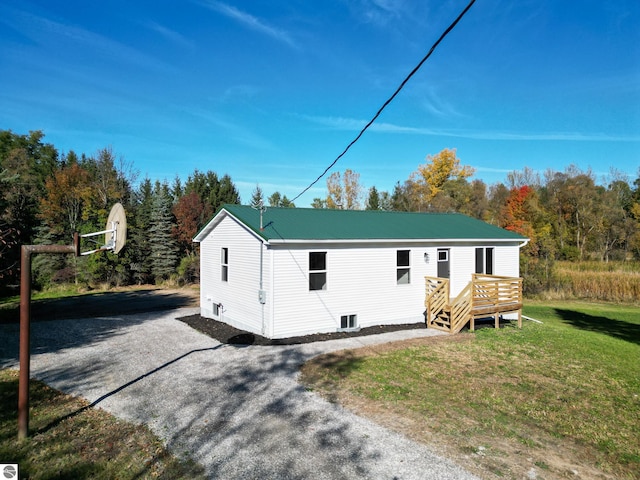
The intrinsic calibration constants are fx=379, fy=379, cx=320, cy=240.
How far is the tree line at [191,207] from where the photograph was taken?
2572 centimetres

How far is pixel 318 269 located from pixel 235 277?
2845 millimetres

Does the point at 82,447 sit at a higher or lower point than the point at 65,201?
lower

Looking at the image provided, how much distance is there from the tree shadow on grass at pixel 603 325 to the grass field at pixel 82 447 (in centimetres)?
1485

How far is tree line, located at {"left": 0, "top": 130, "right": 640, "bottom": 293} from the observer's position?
84.4ft

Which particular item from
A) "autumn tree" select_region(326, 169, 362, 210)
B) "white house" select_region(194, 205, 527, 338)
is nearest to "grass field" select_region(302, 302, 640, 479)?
"white house" select_region(194, 205, 527, 338)

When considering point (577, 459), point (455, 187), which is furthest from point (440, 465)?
point (455, 187)

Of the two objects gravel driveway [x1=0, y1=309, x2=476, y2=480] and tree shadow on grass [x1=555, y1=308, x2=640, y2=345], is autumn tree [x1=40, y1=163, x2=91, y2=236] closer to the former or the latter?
gravel driveway [x1=0, y1=309, x2=476, y2=480]

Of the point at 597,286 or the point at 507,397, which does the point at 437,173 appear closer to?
the point at 597,286

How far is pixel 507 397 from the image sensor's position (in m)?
7.03

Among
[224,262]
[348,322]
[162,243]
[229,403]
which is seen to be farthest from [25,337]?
[162,243]

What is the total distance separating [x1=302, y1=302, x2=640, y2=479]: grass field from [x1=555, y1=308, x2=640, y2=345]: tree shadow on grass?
8.21 feet

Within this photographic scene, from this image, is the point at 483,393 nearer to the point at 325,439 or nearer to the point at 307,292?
the point at 325,439

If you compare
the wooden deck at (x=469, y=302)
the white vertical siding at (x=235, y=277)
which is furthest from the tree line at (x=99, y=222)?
the wooden deck at (x=469, y=302)

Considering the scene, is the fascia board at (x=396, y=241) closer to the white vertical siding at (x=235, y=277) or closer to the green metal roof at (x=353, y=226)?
the green metal roof at (x=353, y=226)
